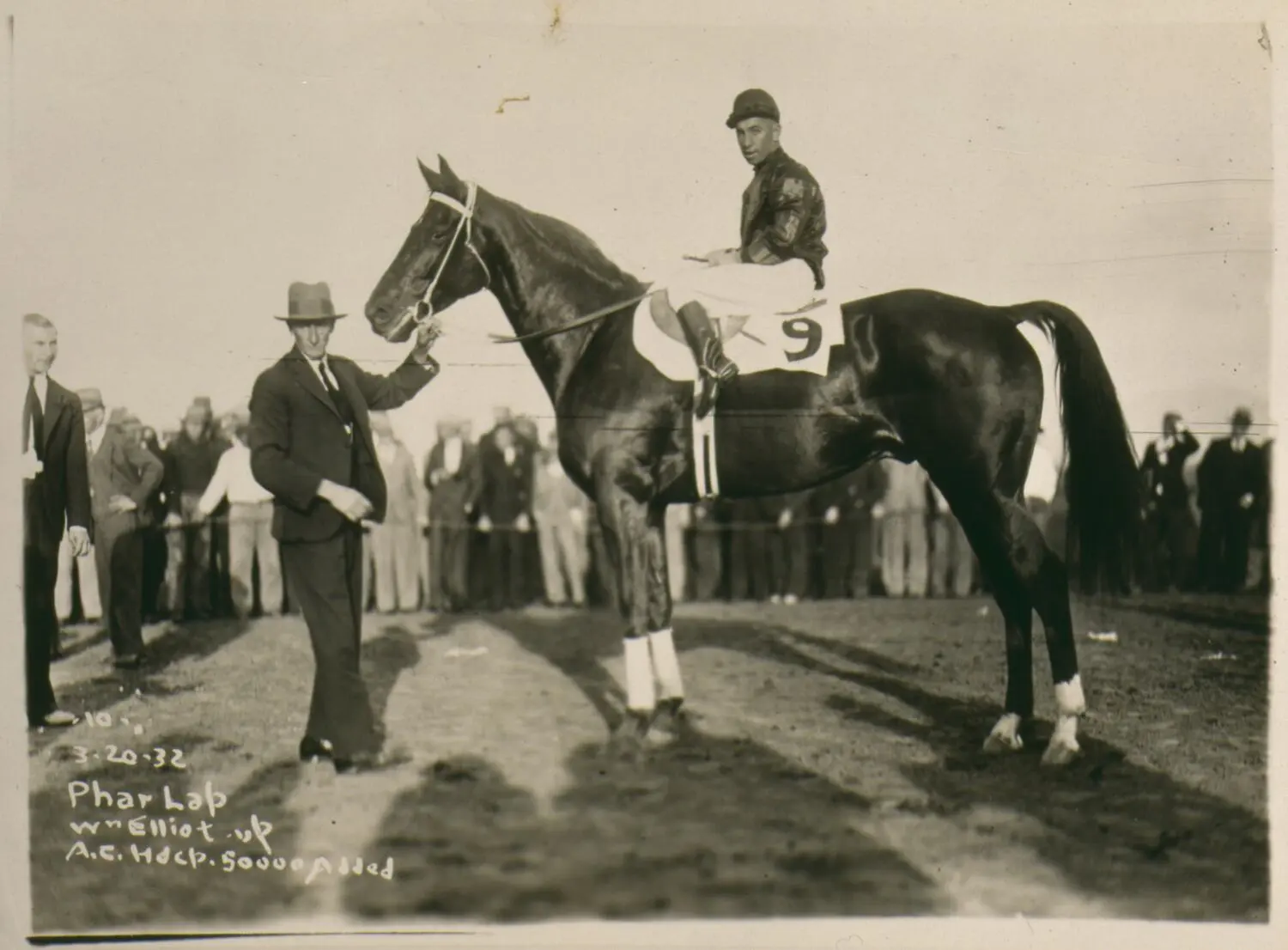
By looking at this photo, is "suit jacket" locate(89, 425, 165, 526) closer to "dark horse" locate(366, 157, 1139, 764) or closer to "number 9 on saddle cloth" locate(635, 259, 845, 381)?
"dark horse" locate(366, 157, 1139, 764)

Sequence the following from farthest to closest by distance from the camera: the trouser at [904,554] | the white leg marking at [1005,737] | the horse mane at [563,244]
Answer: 1. the trouser at [904,554]
2. the horse mane at [563,244]
3. the white leg marking at [1005,737]

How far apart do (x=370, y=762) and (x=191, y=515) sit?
1.42m

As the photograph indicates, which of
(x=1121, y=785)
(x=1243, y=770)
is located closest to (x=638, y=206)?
(x=1121, y=785)

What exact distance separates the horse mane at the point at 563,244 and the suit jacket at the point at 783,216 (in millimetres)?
585

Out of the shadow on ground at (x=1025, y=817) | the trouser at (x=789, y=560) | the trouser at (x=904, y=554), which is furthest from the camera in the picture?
the trouser at (x=789, y=560)

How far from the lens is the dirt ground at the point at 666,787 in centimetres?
505

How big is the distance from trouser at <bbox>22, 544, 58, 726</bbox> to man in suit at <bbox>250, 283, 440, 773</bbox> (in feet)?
3.52

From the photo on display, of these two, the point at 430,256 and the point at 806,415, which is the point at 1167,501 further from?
the point at 430,256

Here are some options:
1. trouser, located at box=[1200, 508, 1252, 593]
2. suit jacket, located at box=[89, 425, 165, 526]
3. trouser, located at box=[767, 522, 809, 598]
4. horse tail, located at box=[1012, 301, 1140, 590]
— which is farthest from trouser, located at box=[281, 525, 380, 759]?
trouser, located at box=[1200, 508, 1252, 593]

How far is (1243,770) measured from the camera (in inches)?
206

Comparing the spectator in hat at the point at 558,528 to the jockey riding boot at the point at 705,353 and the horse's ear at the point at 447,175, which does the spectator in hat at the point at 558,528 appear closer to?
the jockey riding boot at the point at 705,353

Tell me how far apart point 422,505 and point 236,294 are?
1194 mm

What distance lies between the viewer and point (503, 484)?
5.74 meters

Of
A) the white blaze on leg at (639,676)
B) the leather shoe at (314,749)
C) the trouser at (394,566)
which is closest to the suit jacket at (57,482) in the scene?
the trouser at (394,566)
